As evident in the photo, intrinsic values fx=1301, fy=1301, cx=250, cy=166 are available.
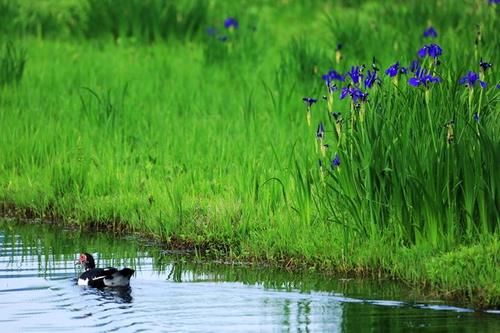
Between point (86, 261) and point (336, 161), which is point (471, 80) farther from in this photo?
point (86, 261)

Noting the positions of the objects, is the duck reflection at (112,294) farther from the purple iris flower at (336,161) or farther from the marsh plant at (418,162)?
the purple iris flower at (336,161)

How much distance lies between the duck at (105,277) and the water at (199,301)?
5 cm

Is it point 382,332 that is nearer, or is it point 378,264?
point 382,332

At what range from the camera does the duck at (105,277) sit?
821cm

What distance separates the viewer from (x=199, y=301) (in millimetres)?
7867

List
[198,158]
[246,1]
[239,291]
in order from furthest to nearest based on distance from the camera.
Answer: [246,1] → [198,158] → [239,291]

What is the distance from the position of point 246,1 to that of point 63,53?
4.14 m

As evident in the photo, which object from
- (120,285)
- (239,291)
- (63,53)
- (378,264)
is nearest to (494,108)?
(378,264)

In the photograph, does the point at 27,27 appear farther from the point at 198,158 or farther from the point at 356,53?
the point at 198,158

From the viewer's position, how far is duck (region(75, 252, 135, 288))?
821 cm

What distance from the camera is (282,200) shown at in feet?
31.3

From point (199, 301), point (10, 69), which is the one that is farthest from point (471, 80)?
point (10, 69)

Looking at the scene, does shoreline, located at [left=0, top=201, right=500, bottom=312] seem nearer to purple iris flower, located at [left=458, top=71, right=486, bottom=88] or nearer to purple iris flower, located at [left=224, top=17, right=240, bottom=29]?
purple iris flower, located at [left=458, top=71, right=486, bottom=88]

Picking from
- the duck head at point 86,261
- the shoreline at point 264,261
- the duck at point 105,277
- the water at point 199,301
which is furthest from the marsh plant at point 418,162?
the duck head at point 86,261
